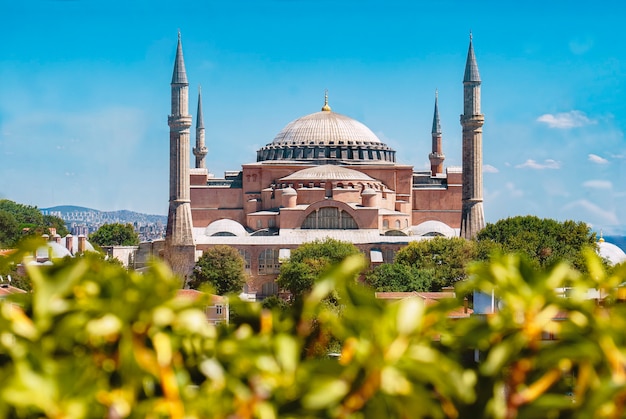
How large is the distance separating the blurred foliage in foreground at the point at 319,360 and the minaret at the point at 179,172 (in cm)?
4745

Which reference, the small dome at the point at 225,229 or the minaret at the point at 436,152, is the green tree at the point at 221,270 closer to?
the small dome at the point at 225,229

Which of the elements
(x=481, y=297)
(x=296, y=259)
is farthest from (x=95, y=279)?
(x=296, y=259)

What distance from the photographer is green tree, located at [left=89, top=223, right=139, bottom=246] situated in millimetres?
81375

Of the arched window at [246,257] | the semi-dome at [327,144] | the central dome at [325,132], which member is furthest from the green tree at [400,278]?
the central dome at [325,132]

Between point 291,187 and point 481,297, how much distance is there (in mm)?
35403

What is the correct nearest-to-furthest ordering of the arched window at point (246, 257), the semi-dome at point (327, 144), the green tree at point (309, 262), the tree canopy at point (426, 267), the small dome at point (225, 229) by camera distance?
the tree canopy at point (426, 267) < the green tree at point (309, 262) < the arched window at point (246, 257) < the small dome at point (225, 229) < the semi-dome at point (327, 144)

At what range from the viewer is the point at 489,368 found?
275 cm

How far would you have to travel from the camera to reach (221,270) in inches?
1797

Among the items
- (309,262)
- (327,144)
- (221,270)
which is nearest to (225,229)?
(221,270)

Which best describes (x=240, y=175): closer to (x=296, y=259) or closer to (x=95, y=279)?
(x=296, y=259)

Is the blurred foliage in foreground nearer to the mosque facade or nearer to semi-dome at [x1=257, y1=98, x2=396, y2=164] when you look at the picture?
the mosque facade

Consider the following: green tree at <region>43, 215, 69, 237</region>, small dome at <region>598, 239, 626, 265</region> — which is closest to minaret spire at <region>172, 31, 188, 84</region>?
small dome at <region>598, 239, 626, 265</region>

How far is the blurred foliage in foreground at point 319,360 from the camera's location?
259cm

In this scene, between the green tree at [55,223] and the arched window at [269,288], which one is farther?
the green tree at [55,223]
